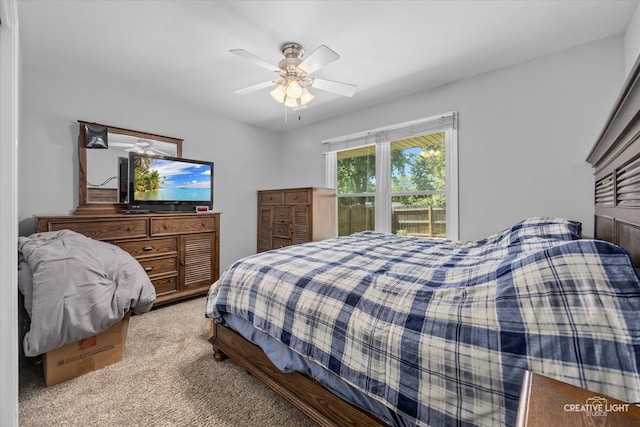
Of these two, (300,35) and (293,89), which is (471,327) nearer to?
(293,89)

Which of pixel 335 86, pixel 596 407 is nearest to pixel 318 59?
pixel 335 86

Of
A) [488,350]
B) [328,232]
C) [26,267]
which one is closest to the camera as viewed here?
[488,350]

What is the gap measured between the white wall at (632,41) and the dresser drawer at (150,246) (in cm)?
419

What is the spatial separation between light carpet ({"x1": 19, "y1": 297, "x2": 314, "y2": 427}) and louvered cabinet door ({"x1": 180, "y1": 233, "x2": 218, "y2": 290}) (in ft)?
3.63

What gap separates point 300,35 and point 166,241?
2.47 meters

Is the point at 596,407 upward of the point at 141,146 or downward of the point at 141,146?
downward

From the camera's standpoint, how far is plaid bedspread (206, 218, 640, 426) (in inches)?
29.8

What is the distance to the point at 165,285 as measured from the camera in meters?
2.97

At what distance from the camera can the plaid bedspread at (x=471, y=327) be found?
2.48 feet

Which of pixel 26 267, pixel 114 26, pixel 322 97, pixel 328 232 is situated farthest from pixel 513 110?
pixel 26 267

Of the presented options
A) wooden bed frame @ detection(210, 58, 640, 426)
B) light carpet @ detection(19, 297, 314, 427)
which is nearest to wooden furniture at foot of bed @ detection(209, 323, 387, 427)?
wooden bed frame @ detection(210, 58, 640, 426)

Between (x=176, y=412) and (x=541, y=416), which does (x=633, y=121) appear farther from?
(x=176, y=412)

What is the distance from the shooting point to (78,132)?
2.82m

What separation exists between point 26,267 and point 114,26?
1786mm
